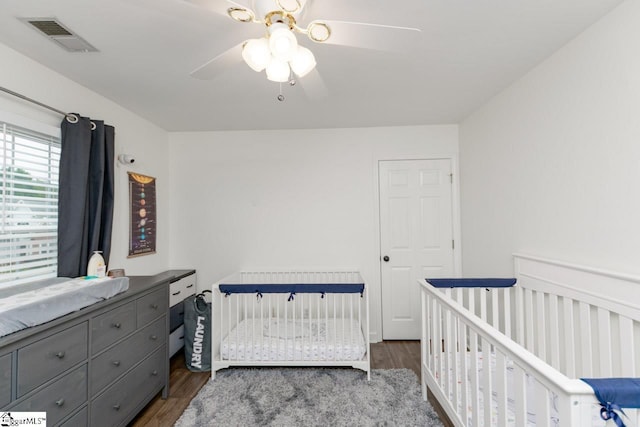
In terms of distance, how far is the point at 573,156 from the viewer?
5.54 ft

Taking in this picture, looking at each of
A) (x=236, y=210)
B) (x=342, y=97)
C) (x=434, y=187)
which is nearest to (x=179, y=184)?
(x=236, y=210)

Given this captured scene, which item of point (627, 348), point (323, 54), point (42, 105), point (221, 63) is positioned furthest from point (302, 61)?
point (627, 348)

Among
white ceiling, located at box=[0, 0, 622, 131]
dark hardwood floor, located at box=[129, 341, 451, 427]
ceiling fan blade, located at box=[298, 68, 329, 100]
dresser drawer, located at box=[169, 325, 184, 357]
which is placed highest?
white ceiling, located at box=[0, 0, 622, 131]

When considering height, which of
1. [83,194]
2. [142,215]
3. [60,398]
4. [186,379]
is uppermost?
[83,194]

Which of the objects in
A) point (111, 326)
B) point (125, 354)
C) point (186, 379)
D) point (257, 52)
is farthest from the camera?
point (186, 379)

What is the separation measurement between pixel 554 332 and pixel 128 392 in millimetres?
2597

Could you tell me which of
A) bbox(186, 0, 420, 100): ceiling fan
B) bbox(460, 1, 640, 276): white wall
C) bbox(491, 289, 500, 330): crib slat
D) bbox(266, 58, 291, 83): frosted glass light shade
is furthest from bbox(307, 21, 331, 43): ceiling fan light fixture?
bbox(491, 289, 500, 330): crib slat

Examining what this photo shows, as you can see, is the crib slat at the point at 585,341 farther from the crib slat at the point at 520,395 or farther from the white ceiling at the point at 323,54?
the white ceiling at the point at 323,54

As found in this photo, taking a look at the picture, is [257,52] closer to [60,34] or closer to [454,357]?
[60,34]

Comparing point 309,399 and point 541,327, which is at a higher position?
point 541,327

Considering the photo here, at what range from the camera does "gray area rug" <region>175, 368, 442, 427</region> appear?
183 cm

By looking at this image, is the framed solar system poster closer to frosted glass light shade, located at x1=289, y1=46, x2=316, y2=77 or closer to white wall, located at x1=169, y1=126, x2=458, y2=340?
white wall, located at x1=169, y1=126, x2=458, y2=340

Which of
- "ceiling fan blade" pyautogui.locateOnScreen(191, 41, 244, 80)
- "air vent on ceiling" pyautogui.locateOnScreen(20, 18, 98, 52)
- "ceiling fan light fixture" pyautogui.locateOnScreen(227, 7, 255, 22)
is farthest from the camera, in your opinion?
"air vent on ceiling" pyautogui.locateOnScreen(20, 18, 98, 52)

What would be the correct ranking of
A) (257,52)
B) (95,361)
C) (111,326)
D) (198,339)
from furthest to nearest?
(198,339)
(111,326)
(95,361)
(257,52)
